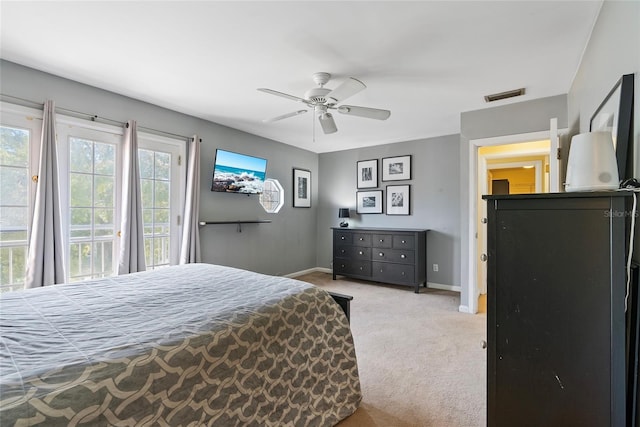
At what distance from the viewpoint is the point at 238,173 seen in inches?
171

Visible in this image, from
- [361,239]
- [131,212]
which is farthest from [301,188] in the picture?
[131,212]

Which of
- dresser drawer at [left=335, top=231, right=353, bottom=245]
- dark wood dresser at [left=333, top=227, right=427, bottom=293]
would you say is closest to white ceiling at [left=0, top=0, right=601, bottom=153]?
dark wood dresser at [left=333, top=227, right=427, bottom=293]

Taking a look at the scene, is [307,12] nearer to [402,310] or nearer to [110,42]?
[110,42]

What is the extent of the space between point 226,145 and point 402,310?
3.31 metres

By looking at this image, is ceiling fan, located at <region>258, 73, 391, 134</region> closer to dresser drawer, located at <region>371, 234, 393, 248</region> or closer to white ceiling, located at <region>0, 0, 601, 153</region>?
white ceiling, located at <region>0, 0, 601, 153</region>

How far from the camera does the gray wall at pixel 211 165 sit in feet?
8.86

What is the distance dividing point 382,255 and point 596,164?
3814 millimetres

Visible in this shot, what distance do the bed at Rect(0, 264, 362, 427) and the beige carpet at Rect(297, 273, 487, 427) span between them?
27cm

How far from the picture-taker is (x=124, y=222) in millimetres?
3094

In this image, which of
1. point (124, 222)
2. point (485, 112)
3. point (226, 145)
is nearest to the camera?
point (124, 222)

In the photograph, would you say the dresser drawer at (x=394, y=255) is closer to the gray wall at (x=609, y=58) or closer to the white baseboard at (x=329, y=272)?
→ the white baseboard at (x=329, y=272)

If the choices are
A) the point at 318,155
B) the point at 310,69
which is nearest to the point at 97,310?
the point at 310,69

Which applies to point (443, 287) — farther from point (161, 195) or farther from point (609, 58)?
point (161, 195)

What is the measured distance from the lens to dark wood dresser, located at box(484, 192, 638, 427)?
105 centimetres
